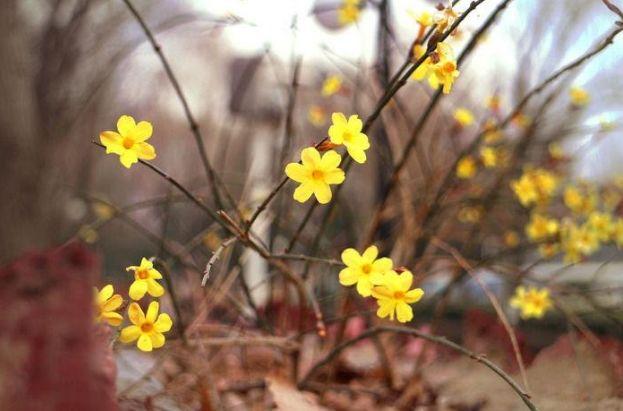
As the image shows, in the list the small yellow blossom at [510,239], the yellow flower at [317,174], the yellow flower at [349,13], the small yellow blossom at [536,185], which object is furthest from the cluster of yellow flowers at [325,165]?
the small yellow blossom at [510,239]

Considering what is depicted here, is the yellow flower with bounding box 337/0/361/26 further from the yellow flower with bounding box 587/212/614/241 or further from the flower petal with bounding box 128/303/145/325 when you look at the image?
the flower petal with bounding box 128/303/145/325

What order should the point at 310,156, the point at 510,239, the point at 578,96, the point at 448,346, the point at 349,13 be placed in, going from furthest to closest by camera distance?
the point at 510,239 → the point at 578,96 → the point at 349,13 → the point at 448,346 → the point at 310,156

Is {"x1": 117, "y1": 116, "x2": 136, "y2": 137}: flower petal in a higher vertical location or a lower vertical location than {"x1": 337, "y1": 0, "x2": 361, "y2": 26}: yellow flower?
lower

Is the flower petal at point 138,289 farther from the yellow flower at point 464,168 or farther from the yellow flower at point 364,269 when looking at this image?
the yellow flower at point 464,168

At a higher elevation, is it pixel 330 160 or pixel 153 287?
pixel 330 160

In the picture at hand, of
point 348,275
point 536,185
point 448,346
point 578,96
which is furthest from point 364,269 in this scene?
point 578,96

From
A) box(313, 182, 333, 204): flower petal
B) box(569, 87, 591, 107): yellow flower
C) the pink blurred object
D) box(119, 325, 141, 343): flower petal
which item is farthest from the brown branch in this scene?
box(569, 87, 591, 107): yellow flower

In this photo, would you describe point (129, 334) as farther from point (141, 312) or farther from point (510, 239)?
point (510, 239)
